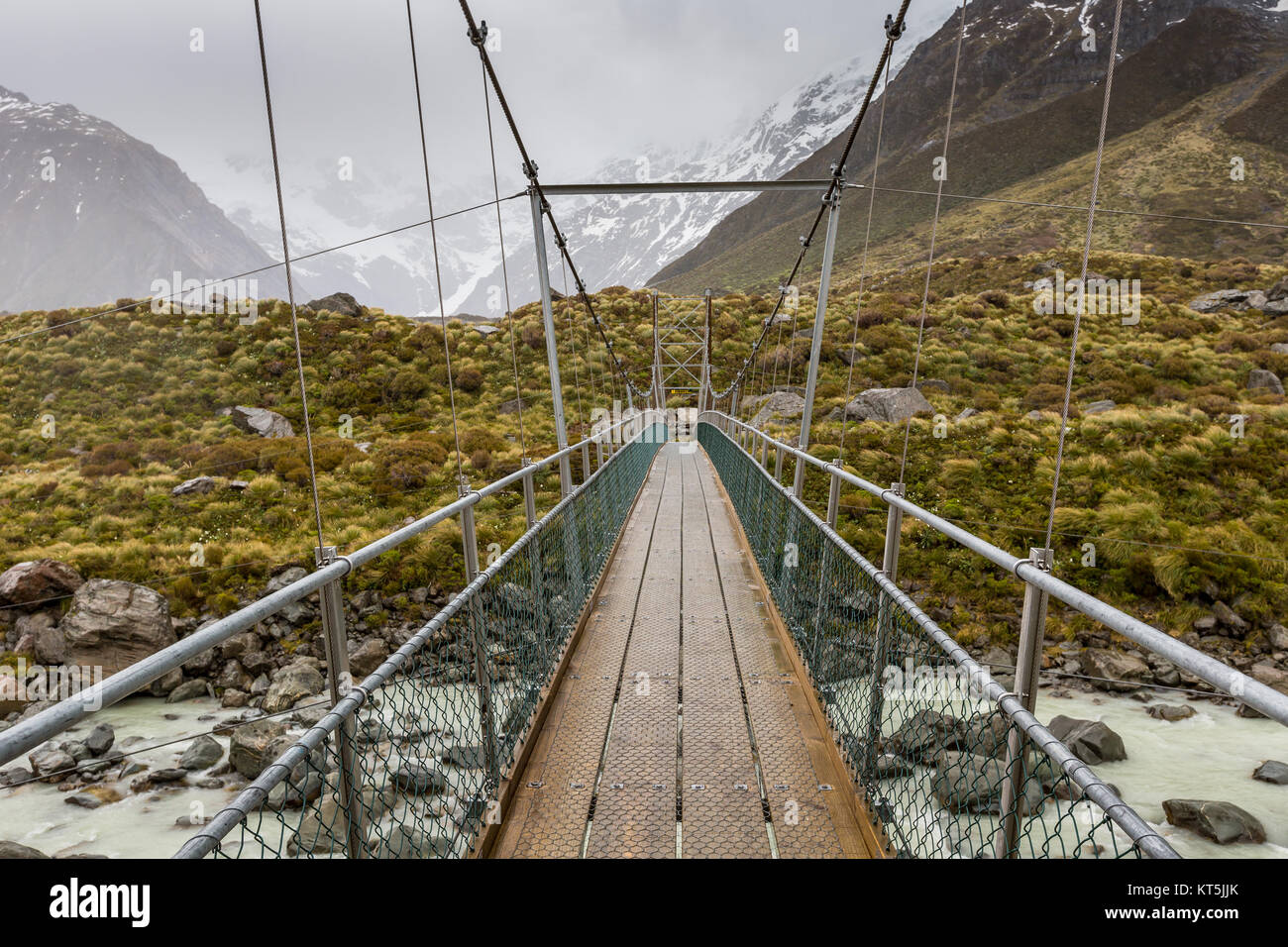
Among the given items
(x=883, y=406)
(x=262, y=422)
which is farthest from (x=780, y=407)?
(x=262, y=422)

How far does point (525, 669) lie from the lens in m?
2.87

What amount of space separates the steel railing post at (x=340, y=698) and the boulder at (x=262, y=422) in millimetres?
17941

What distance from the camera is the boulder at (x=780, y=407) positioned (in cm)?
1694

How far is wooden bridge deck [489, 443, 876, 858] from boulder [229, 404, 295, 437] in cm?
1627

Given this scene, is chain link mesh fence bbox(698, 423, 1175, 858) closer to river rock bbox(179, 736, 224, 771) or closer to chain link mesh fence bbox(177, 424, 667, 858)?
chain link mesh fence bbox(177, 424, 667, 858)

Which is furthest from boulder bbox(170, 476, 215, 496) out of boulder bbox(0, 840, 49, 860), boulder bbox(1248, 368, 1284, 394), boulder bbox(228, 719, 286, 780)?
boulder bbox(1248, 368, 1284, 394)

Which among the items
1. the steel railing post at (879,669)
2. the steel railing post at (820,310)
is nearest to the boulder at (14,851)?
the steel railing post at (879,669)

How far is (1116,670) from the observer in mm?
6840

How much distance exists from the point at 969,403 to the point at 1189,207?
4965 cm

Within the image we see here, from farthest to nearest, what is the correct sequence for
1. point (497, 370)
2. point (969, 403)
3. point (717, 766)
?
point (497, 370), point (969, 403), point (717, 766)

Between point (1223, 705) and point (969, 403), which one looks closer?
point (1223, 705)
